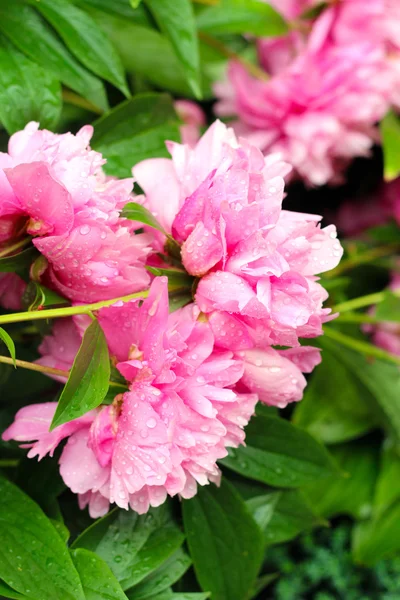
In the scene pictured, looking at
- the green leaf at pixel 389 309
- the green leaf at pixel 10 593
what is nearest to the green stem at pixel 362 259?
the green leaf at pixel 389 309

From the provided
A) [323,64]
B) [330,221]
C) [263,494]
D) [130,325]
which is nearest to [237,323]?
[130,325]

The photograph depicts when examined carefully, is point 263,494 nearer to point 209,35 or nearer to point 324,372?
point 324,372

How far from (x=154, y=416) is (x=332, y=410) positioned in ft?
1.42

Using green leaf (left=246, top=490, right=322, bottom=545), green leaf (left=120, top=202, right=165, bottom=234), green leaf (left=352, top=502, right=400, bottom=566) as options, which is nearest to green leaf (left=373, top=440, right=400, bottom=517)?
green leaf (left=352, top=502, right=400, bottom=566)

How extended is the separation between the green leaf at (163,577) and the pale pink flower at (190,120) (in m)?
0.38

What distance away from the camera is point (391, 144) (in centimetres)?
67

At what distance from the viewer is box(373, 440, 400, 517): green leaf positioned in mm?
729

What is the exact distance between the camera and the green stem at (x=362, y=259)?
0.72 metres

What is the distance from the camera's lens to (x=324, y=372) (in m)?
0.71

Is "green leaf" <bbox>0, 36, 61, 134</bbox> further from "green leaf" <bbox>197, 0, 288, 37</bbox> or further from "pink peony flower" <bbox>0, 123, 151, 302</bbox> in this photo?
"green leaf" <bbox>197, 0, 288, 37</bbox>

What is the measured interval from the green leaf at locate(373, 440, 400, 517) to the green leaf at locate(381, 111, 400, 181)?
0.86 ft

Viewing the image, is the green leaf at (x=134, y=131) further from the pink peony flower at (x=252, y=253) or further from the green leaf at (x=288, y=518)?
the green leaf at (x=288, y=518)

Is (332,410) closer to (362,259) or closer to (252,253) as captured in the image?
(362,259)

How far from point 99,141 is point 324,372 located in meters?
0.34
